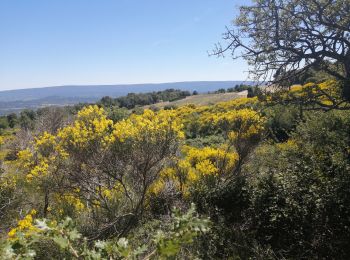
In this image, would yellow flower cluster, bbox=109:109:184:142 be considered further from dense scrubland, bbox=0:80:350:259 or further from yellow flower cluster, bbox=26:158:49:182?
yellow flower cluster, bbox=26:158:49:182

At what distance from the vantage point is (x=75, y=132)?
22.2 ft

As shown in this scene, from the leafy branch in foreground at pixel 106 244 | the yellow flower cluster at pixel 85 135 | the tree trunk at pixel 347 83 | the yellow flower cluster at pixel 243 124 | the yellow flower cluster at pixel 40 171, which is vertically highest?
the tree trunk at pixel 347 83

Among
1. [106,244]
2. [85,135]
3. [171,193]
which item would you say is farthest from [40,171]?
[106,244]

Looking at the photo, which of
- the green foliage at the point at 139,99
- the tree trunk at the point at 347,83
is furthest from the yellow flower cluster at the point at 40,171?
the green foliage at the point at 139,99

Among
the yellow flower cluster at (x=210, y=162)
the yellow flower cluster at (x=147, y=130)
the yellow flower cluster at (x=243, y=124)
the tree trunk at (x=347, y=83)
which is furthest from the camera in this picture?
Result: the yellow flower cluster at (x=243, y=124)

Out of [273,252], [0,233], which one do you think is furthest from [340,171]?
[0,233]

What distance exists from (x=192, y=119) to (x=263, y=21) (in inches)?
787

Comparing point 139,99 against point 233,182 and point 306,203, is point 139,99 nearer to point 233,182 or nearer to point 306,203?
point 233,182

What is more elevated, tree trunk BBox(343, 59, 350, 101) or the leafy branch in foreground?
tree trunk BBox(343, 59, 350, 101)

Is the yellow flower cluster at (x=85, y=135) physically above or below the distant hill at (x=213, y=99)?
above

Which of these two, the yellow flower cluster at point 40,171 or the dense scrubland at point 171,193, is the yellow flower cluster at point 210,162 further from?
the yellow flower cluster at point 40,171

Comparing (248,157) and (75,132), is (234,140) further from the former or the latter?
(75,132)

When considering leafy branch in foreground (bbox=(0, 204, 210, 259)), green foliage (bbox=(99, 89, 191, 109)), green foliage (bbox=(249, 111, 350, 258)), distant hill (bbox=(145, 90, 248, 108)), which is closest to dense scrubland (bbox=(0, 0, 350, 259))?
green foliage (bbox=(249, 111, 350, 258))

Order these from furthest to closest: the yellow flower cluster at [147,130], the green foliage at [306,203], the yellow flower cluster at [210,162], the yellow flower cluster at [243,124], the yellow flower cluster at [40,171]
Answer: the yellow flower cluster at [243,124] < the yellow flower cluster at [210,162] < the yellow flower cluster at [40,171] < the yellow flower cluster at [147,130] < the green foliage at [306,203]
